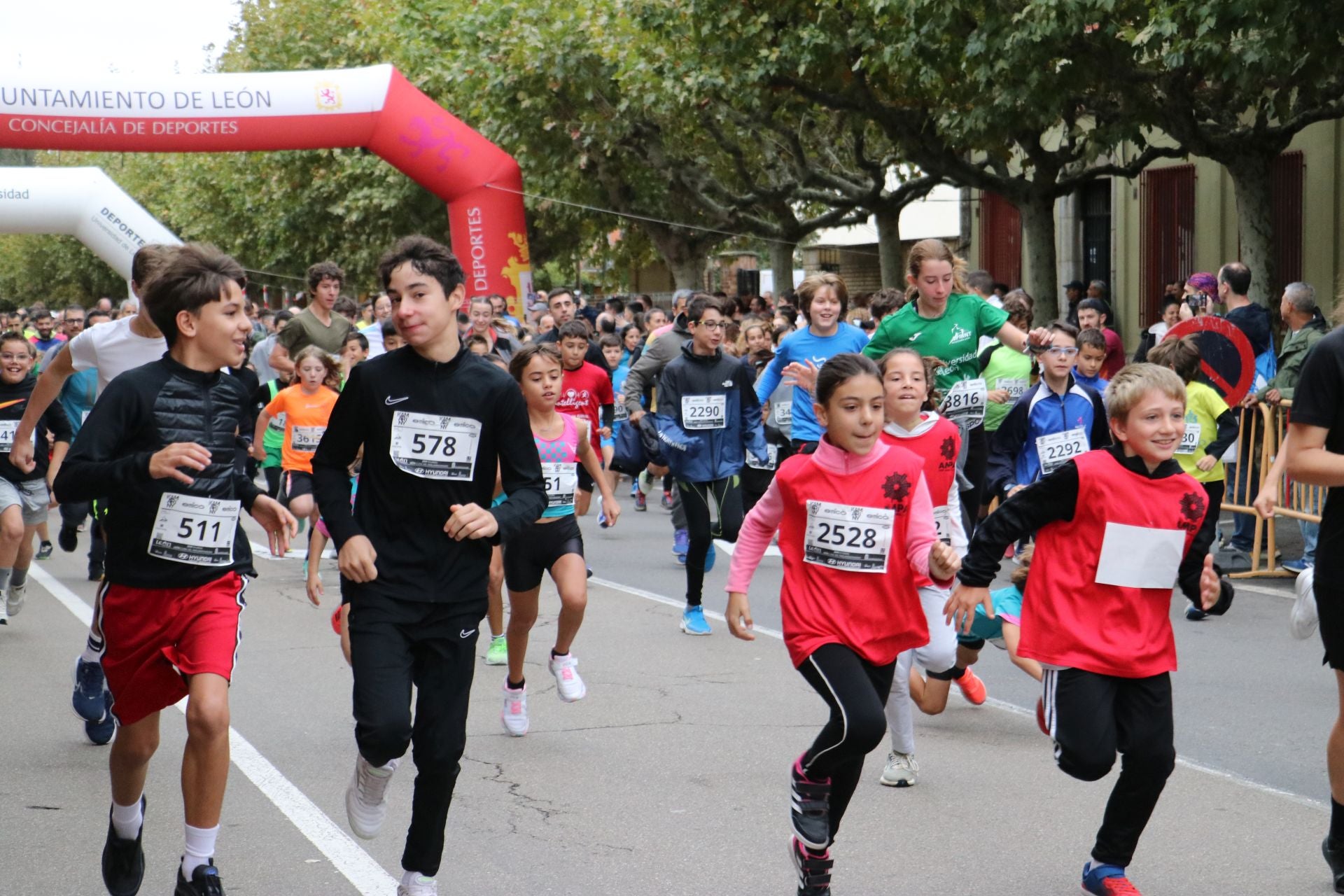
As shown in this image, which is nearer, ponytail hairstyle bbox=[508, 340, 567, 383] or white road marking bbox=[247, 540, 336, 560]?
ponytail hairstyle bbox=[508, 340, 567, 383]

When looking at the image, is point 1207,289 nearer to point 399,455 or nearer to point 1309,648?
point 1309,648

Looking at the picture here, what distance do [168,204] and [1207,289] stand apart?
40773 millimetres

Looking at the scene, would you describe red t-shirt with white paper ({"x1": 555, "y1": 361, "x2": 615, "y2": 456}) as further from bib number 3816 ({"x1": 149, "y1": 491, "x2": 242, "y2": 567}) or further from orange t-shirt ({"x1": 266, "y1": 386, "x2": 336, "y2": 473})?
bib number 3816 ({"x1": 149, "y1": 491, "x2": 242, "y2": 567})

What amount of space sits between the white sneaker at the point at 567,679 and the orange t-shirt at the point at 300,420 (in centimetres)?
419

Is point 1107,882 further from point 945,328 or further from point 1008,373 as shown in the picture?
point 1008,373

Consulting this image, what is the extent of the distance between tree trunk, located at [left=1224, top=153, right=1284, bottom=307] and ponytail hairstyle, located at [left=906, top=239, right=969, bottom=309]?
8941 millimetres

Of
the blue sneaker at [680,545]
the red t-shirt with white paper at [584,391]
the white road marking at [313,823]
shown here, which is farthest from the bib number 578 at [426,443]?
the blue sneaker at [680,545]

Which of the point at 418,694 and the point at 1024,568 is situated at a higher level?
the point at 1024,568

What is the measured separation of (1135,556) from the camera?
4.74m

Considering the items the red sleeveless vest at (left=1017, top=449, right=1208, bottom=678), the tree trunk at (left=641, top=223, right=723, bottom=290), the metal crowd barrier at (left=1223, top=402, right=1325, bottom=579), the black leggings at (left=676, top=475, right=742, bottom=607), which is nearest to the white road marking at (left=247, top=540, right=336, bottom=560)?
the black leggings at (left=676, top=475, right=742, bottom=607)

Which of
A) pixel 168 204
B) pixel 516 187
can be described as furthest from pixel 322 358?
pixel 168 204

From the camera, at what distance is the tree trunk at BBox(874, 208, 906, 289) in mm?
26172

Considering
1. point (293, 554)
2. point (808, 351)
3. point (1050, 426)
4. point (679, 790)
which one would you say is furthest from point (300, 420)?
point (679, 790)

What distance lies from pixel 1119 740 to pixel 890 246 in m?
22.4
